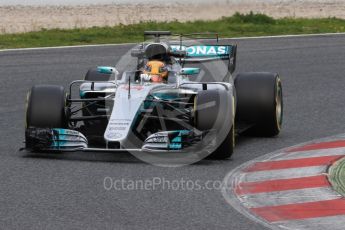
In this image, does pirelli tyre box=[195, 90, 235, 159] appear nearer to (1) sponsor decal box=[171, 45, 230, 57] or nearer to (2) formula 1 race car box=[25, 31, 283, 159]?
(2) formula 1 race car box=[25, 31, 283, 159]

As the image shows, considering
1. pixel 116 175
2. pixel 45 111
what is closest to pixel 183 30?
pixel 45 111

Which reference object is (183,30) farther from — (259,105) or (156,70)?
(156,70)

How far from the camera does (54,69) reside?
17969mm

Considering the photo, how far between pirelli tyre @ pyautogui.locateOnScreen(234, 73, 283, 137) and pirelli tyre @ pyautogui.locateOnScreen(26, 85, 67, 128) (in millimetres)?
2233

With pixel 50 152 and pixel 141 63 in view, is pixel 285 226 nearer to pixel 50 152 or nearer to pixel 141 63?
pixel 50 152

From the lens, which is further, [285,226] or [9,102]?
[9,102]

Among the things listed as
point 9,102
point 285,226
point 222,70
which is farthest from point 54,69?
point 285,226

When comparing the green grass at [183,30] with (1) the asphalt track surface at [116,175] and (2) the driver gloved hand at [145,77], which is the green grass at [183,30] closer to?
(1) the asphalt track surface at [116,175]

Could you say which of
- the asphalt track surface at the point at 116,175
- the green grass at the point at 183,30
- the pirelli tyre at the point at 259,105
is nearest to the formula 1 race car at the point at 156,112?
the pirelli tyre at the point at 259,105

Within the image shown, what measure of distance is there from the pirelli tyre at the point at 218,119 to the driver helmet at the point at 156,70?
3.21ft

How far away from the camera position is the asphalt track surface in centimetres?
797

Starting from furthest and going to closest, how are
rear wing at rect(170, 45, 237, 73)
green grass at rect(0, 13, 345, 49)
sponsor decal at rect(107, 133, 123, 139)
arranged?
green grass at rect(0, 13, 345, 49), rear wing at rect(170, 45, 237, 73), sponsor decal at rect(107, 133, 123, 139)

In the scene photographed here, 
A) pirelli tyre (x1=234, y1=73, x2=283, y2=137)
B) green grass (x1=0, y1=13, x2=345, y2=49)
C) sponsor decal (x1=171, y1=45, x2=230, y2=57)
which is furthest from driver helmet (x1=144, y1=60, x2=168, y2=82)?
green grass (x1=0, y1=13, x2=345, y2=49)

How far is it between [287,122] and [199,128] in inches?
118
